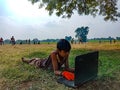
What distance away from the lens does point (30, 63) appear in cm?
870

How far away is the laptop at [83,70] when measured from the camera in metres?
5.98

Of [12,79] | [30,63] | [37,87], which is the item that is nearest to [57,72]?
[37,87]

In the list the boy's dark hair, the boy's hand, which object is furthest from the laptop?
the boy's dark hair

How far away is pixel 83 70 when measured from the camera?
620 cm

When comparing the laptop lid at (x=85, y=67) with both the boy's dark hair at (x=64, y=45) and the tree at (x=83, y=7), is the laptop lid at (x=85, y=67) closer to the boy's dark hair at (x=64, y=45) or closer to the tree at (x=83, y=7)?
the boy's dark hair at (x=64, y=45)

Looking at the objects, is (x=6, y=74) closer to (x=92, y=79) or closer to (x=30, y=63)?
(x=30, y=63)

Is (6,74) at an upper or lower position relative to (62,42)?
lower

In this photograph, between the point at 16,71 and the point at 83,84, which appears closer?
the point at 83,84

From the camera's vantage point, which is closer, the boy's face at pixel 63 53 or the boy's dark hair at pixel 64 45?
the boy's dark hair at pixel 64 45

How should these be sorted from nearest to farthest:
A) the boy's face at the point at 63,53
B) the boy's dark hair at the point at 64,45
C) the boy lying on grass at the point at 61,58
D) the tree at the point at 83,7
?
the boy lying on grass at the point at 61,58
the boy's dark hair at the point at 64,45
the boy's face at the point at 63,53
the tree at the point at 83,7

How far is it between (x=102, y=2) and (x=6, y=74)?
12978mm

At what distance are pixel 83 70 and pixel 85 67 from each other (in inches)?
3.7

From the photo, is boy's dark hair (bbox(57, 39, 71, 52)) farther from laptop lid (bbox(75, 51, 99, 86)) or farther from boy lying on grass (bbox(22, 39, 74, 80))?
laptop lid (bbox(75, 51, 99, 86))

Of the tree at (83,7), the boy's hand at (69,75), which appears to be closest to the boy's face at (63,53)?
the boy's hand at (69,75)
